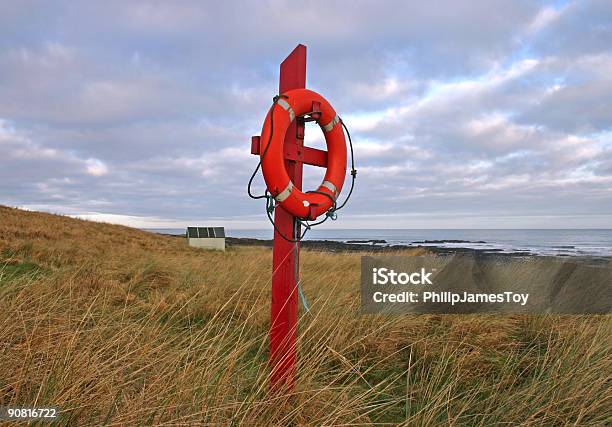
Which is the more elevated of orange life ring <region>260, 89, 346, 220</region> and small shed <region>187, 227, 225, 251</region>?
orange life ring <region>260, 89, 346, 220</region>

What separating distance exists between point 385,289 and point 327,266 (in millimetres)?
3755

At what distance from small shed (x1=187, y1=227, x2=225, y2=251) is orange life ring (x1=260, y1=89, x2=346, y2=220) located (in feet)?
58.1

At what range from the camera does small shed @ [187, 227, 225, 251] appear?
802 inches

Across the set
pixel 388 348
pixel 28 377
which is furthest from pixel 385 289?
pixel 28 377

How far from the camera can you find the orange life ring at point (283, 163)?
262 cm

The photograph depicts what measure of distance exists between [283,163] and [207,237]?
61.5 ft

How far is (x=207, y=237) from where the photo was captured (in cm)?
2072
